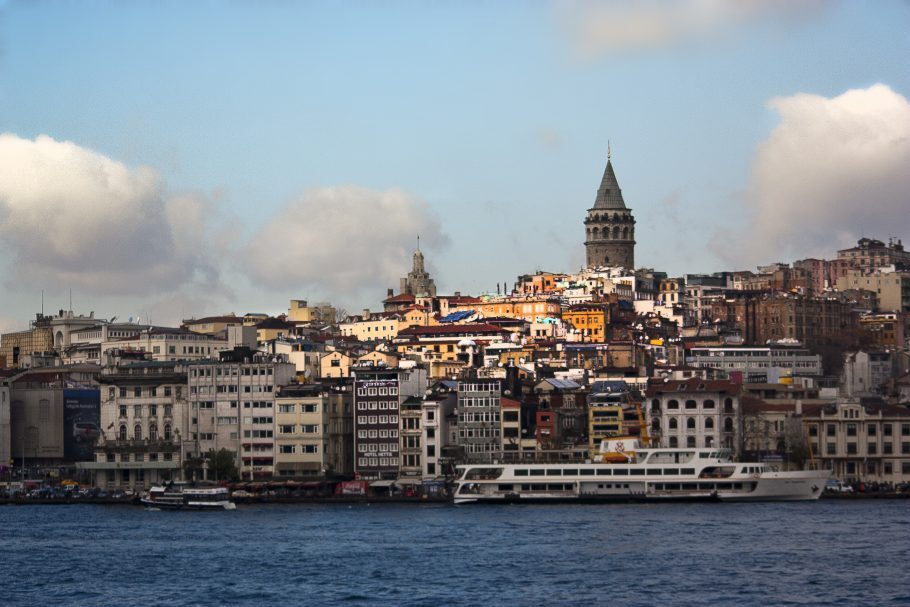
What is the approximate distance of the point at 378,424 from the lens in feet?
360

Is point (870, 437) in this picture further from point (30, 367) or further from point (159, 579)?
point (30, 367)

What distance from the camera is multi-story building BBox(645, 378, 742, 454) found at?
4237 inches

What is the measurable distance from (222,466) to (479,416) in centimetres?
1438

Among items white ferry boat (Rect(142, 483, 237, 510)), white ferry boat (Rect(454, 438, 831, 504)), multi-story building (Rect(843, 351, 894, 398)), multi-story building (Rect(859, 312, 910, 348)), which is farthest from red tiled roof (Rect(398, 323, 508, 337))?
white ferry boat (Rect(142, 483, 237, 510))

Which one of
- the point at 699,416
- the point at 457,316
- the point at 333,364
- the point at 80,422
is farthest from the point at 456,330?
the point at 699,416

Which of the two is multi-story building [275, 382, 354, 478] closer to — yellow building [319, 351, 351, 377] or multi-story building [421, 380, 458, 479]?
multi-story building [421, 380, 458, 479]

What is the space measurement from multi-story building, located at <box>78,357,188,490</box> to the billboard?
21.9 feet

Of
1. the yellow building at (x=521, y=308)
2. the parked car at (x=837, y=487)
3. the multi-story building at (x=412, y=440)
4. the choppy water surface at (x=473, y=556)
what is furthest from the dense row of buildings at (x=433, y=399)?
the choppy water surface at (x=473, y=556)

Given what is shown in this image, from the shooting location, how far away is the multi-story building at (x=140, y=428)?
11331 centimetres

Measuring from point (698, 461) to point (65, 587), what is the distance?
41.6m

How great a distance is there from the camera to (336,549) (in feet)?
251

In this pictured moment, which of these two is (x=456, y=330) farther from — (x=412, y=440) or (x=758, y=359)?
(x=412, y=440)

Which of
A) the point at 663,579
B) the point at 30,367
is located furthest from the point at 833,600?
the point at 30,367

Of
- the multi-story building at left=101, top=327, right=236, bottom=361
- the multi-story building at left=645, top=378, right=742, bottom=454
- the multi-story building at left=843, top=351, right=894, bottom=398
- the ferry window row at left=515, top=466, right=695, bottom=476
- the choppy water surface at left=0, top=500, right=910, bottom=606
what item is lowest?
the choppy water surface at left=0, top=500, right=910, bottom=606
